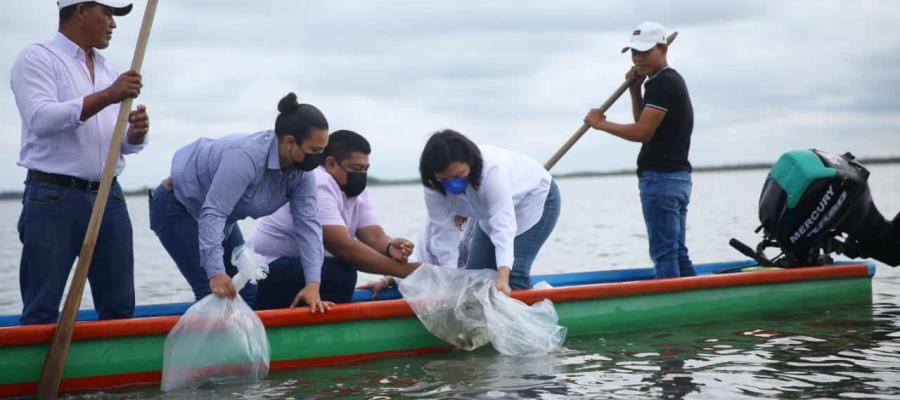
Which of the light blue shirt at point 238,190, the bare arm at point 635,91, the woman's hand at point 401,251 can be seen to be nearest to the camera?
the light blue shirt at point 238,190

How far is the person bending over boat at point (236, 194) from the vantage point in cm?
562

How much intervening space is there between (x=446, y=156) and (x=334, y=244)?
97 cm

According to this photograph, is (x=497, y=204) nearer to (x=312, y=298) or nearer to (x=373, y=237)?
(x=373, y=237)

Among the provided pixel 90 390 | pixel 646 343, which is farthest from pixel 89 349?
pixel 646 343

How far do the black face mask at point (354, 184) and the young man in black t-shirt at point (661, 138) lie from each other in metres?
1.97

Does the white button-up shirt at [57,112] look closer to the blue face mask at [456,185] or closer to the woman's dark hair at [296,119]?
the woman's dark hair at [296,119]

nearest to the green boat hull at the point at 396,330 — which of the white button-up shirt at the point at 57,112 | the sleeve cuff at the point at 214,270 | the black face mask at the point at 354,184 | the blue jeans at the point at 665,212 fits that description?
the blue jeans at the point at 665,212

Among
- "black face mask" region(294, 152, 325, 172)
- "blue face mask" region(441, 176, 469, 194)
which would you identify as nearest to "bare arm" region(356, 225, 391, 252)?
"blue face mask" region(441, 176, 469, 194)

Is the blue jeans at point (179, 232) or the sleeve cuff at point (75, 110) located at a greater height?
the sleeve cuff at point (75, 110)

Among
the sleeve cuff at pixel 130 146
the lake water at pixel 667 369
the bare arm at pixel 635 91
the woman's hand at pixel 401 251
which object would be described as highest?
the bare arm at pixel 635 91

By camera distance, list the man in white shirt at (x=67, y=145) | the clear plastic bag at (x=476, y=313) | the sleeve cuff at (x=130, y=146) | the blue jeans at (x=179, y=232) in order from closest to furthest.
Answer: the man in white shirt at (x=67, y=145)
the sleeve cuff at (x=130, y=146)
the blue jeans at (x=179, y=232)
the clear plastic bag at (x=476, y=313)

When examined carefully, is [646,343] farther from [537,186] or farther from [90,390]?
[90,390]

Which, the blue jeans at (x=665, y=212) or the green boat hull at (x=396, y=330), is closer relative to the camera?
the green boat hull at (x=396, y=330)

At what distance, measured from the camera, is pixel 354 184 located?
6617 millimetres
